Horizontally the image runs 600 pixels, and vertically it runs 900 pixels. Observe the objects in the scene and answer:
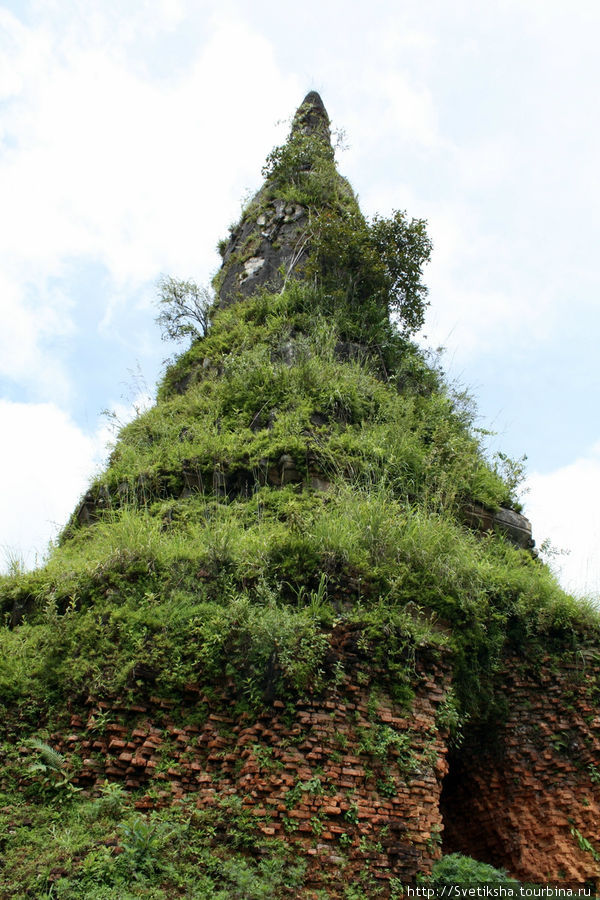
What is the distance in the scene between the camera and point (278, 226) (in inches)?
605

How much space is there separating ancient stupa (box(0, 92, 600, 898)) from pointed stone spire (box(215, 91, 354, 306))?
403 cm

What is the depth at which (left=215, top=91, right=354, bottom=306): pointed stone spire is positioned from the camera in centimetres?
1445

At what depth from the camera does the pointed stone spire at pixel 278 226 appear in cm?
1445

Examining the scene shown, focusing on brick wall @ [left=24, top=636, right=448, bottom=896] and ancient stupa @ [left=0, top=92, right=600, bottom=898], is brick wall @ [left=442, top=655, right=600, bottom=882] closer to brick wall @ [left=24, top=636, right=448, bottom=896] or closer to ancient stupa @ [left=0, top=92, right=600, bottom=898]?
ancient stupa @ [left=0, top=92, right=600, bottom=898]

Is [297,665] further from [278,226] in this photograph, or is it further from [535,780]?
[278,226]

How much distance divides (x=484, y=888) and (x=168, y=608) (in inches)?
152

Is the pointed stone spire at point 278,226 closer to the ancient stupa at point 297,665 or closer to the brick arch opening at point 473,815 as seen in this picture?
the ancient stupa at point 297,665

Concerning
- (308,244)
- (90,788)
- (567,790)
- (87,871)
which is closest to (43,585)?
(90,788)

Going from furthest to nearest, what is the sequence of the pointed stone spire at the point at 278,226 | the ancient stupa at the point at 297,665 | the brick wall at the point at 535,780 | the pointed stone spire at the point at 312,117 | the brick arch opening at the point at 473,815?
the pointed stone spire at the point at 312,117, the pointed stone spire at the point at 278,226, the brick arch opening at the point at 473,815, the brick wall at the point at 535,780, the ancient stupa at the point at 297,665

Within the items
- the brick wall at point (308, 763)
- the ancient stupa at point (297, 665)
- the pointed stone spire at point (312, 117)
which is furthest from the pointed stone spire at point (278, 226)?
the brick wall at point (308, 763)

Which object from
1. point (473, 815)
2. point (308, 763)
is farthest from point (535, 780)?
point (308, 763)

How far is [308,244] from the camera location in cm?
1419

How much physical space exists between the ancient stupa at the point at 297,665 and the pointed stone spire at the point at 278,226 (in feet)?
13.2

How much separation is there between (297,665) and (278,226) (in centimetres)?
1170
